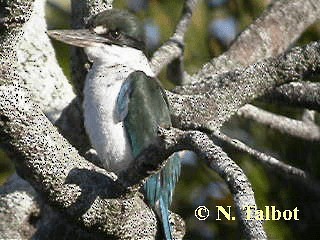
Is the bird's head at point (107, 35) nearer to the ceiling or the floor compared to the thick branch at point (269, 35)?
nearer to the floor

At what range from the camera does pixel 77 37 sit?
4.75m

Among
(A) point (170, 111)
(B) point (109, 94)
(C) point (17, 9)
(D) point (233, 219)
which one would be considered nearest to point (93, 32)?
(B) point (109, 94)

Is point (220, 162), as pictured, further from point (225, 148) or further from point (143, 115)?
point (225, 148)

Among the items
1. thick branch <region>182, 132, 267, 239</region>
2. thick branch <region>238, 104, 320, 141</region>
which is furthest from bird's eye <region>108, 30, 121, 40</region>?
thick branch <region>182, 132, 267, 239</region>

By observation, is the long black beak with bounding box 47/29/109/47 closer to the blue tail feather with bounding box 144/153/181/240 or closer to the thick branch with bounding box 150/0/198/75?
the thick branch with bounding box 150/0/198/75

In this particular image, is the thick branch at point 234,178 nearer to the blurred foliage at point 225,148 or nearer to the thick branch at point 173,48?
the blurred foliage at point 225,148

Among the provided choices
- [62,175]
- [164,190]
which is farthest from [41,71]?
[62,175]

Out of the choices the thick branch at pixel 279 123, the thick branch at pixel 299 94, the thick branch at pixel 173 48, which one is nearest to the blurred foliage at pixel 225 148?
the thick branch at pixel 279 123

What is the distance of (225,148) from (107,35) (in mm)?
761

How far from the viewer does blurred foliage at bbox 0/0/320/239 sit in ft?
16.5

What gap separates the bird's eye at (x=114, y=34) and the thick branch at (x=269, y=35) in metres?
0.46

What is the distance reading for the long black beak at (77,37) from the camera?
15.5 ft

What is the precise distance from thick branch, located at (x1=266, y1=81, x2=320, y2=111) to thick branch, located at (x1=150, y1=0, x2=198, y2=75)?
778 millimetres

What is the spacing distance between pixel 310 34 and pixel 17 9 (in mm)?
3261
